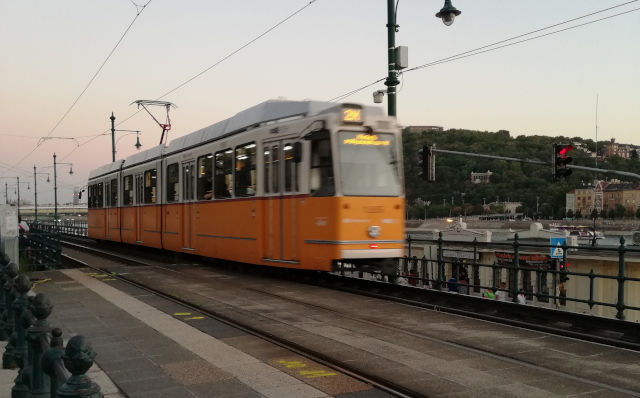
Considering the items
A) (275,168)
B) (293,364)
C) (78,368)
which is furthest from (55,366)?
(275,168)

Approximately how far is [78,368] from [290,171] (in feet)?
31.3

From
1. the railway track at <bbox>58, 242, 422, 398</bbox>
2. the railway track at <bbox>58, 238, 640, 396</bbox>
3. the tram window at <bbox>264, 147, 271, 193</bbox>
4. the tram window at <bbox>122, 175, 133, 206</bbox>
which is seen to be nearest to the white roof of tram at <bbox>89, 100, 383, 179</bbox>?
the tram window at <bbox>264, 147, 271, 193</bbox>

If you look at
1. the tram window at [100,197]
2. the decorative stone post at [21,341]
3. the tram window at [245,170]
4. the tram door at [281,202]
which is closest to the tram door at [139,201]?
the tram window at [100,197]

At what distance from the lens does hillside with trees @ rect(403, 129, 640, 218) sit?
67.0 m

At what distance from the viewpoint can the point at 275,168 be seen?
1302cm

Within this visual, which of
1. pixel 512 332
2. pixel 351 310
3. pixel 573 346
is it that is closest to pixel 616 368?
pixel 573 346

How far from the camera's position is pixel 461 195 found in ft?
375

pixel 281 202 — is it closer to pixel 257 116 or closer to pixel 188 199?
pixel 257 116

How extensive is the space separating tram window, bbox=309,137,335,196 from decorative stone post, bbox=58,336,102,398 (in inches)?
342

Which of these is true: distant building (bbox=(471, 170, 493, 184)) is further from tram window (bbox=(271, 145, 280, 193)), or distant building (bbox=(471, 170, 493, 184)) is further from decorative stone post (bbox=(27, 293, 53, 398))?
decorative stone post (bbox=(27, 293, 53, 398))

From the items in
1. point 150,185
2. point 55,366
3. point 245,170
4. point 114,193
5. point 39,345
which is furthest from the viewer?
point 114,193

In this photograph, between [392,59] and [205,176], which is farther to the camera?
[205,176]

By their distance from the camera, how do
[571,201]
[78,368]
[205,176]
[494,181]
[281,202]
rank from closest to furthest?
[78,368], [281,202], [205,176], [494,181], [571,201]

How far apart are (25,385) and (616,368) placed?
5.63 metres
